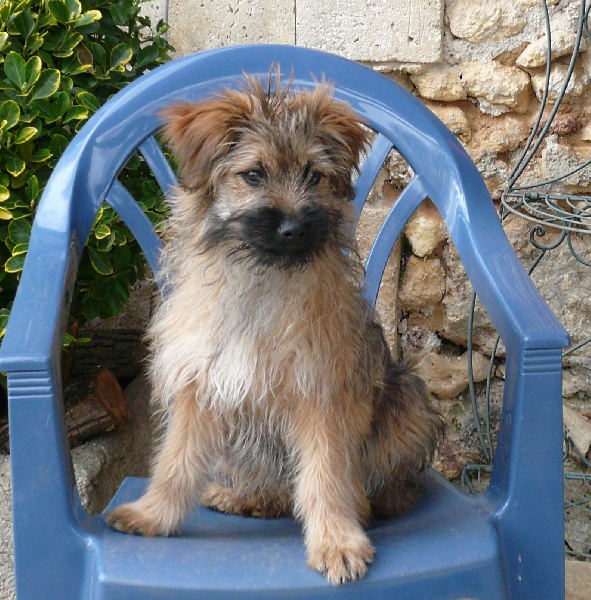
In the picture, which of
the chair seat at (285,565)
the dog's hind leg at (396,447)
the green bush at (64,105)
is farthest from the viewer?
the green bush at (64,105)

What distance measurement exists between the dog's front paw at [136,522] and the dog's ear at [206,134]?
75cm

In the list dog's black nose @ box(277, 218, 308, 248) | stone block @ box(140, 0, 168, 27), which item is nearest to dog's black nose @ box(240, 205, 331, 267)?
dog's black nose @ box(277, 218, 308, 248)

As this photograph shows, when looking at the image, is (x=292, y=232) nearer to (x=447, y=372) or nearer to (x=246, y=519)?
(x=246, y=519)

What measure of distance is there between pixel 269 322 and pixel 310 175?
340 millimetres

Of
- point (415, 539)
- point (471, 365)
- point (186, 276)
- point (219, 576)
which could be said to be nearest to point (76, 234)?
point (186, 276)

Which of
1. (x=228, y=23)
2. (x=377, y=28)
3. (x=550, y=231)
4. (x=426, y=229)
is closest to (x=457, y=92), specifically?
(x=377, y=28)

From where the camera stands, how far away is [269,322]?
5.88ft

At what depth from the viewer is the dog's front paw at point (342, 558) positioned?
1600 millimetres

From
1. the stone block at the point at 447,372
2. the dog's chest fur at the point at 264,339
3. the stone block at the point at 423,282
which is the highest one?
the dog's chest fur at the point at 264,339

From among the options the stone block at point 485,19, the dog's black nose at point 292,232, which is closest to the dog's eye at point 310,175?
the dog's black nose at point 292,232

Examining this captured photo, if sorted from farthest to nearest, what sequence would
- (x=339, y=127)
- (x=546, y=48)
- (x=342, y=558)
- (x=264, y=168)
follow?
(x=546, y=48) < (x=339, y=127) < (x=264, y=168) < (x=342, y=558)

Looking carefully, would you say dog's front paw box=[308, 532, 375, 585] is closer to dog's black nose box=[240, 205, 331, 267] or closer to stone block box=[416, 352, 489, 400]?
dog's black nose box=[240, 205, 331, 267]

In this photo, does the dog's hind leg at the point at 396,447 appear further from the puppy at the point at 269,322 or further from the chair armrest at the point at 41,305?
the chair armrest at the point at 41,305

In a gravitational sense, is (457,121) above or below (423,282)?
above
